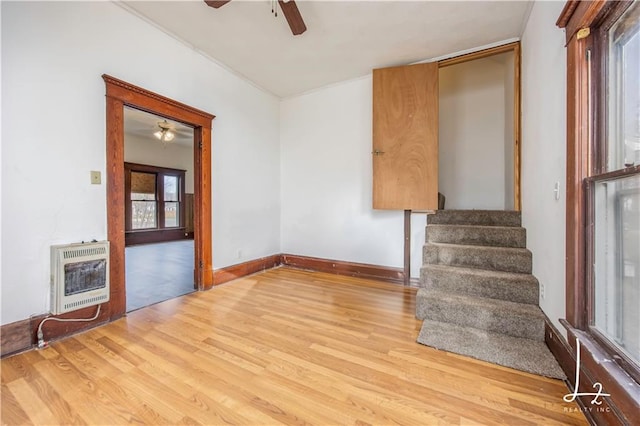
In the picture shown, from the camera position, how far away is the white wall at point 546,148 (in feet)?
5.40

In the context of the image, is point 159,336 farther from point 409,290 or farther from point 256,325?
point 409,290

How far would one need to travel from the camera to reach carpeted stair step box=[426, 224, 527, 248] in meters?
2.53

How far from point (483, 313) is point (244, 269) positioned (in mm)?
2810

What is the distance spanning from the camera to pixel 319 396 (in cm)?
138

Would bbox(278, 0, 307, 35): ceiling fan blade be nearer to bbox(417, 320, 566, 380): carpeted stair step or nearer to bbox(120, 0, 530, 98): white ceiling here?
bbox(120, 0, 530, 98): white ceiling

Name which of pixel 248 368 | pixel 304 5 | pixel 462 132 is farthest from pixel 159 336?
pixel 462 132

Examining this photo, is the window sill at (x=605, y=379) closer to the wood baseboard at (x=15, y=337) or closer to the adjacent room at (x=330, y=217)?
the adjacent room at (x=330, y=217)

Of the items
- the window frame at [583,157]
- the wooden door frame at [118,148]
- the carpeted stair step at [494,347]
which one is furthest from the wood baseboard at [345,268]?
the wooden door frame at [118,148]

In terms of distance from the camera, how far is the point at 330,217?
12.8 feet

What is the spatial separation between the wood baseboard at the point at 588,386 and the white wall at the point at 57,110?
3295mm

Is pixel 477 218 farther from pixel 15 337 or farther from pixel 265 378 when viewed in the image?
pixel 15 337

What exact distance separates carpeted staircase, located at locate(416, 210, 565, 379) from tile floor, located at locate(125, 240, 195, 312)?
2.66 m

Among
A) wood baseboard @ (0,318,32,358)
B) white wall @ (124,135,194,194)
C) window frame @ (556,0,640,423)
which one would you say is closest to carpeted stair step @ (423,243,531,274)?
window frame @ (556,0,640,423)

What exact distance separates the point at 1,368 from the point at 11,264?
2.11ft
